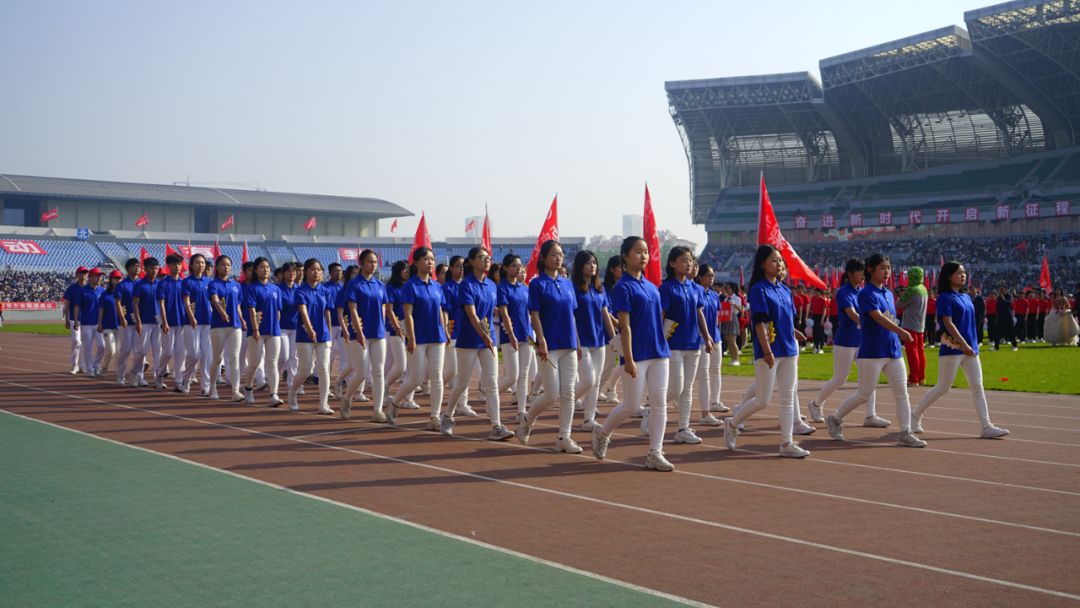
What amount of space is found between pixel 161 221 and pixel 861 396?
90.1 m

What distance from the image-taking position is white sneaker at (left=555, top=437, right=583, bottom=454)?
9781 millimetres

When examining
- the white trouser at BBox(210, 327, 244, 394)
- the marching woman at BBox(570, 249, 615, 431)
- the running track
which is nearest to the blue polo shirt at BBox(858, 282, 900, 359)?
the running track

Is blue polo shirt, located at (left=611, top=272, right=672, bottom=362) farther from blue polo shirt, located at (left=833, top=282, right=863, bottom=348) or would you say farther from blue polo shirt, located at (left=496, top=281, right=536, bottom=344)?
blue polo shirt, located at (left=833, top=282, right=863, bottom=348)

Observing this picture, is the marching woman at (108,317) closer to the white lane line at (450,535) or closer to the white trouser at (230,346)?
the white trouser at (230,346)

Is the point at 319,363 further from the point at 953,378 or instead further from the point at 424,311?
the point at 953,378

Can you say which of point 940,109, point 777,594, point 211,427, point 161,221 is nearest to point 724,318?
point 211,427

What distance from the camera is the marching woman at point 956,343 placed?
10688 millimetres

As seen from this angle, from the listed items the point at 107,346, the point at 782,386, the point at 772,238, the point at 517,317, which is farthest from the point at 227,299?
the point at 772,238

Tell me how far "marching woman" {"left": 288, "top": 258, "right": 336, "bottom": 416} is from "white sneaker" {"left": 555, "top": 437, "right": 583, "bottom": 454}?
4427 millimetres

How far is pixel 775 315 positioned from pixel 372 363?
5.13 meters

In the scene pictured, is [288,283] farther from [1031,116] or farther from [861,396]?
[1031,116]

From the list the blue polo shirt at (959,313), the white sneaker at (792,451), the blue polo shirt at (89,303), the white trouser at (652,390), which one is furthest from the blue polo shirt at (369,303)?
the blue polo shirt at (89,303)

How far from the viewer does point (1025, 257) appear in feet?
199

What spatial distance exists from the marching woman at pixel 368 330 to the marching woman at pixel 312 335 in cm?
81
